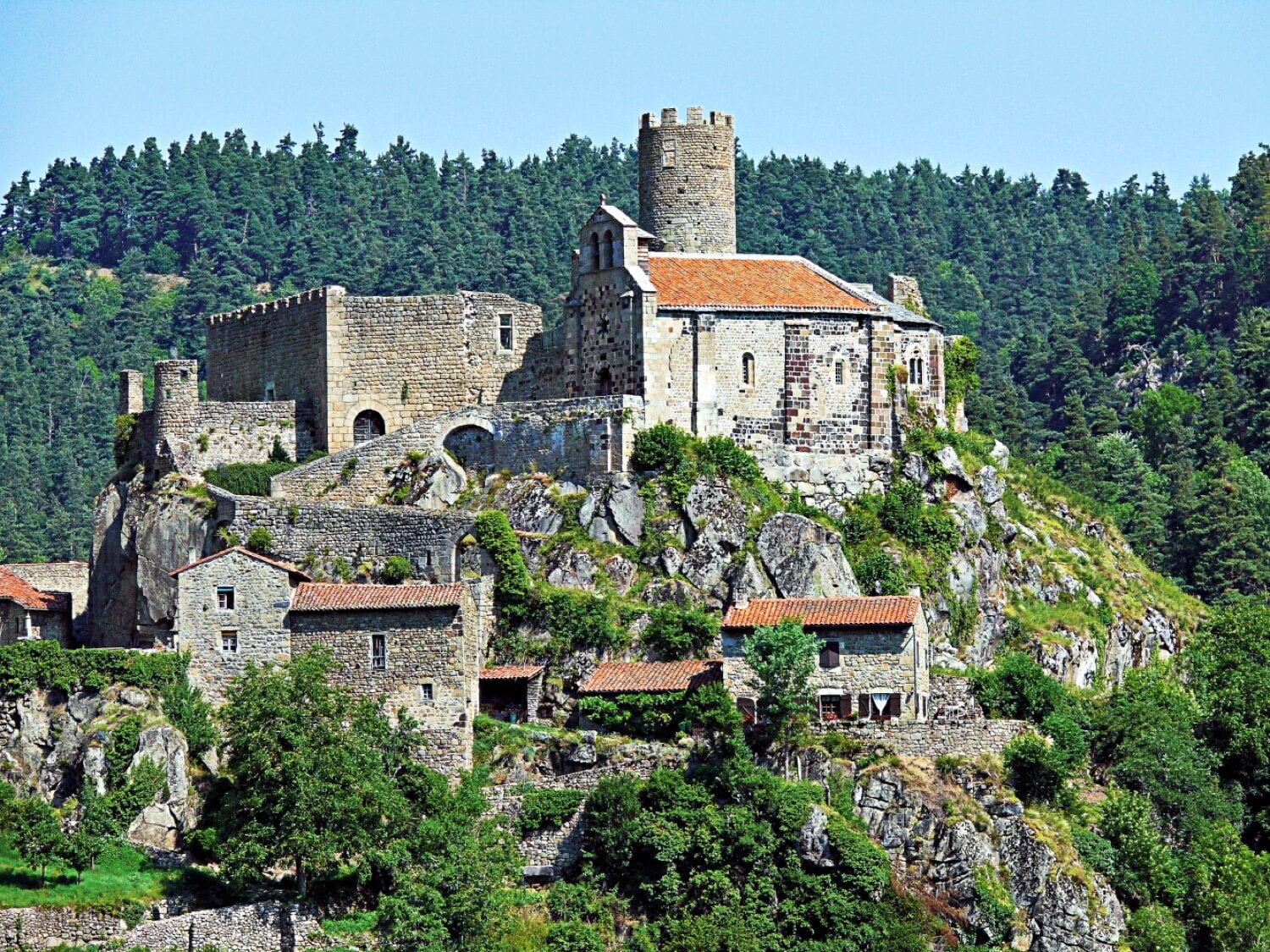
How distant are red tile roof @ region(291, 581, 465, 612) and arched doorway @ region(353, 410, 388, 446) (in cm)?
1379

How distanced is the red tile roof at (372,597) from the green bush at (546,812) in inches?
223

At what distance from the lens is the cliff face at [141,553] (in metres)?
71.1

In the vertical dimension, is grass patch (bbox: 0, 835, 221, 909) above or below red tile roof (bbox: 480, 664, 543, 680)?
below

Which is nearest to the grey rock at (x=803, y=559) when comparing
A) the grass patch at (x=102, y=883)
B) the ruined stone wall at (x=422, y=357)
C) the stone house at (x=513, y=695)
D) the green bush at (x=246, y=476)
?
the stone house at (x=513, y=695)

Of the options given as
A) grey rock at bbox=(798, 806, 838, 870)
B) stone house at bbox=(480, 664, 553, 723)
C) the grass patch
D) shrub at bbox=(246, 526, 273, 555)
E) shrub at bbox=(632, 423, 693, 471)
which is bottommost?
the grass patch

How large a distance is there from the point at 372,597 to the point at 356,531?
5859mm

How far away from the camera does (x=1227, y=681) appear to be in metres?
69.9

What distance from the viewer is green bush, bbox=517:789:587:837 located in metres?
61.3

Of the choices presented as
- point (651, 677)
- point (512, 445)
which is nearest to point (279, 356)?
point (512, 445)

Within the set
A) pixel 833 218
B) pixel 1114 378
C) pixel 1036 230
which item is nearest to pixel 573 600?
pixel 1114 378

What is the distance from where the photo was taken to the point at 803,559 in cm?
6969

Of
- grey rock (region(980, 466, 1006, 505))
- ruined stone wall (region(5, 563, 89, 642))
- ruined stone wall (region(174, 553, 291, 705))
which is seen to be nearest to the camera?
ruined stone wall (region(174, 553, 291, 705))

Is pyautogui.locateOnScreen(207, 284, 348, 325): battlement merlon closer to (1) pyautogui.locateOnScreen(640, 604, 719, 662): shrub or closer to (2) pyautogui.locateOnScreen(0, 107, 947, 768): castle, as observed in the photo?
(2) pyautogui.locateOnScreen(0, 107, 947, 768): castle

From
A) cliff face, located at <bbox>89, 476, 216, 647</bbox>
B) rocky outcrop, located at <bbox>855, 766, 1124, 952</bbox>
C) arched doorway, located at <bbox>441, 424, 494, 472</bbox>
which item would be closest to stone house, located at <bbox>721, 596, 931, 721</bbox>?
rocky outcrop, located at <bbox>855, 766, 1124, 952</bbox>
